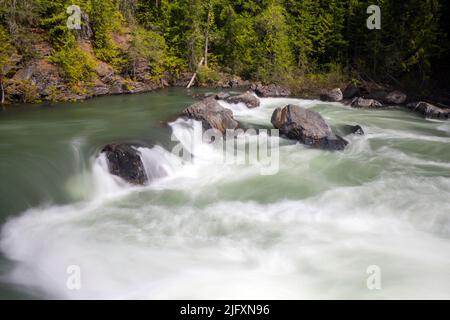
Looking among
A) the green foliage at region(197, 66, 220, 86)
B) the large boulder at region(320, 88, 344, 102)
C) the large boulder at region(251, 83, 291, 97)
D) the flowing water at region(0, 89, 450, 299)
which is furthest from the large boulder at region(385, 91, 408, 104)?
the green foliage at region(197, 66, 220, 86)

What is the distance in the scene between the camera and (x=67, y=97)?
17.1m

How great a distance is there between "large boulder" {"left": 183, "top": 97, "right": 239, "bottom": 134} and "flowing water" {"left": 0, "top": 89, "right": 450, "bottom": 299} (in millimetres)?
935

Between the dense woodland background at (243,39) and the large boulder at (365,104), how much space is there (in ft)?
13.4

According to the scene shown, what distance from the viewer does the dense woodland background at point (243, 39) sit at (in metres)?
18.0

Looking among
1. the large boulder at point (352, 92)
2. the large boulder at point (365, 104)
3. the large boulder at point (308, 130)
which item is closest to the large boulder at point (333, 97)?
the large boulder at point (352, 92)

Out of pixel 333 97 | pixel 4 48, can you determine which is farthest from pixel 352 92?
pixel 4 48

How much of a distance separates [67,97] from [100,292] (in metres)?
14.1

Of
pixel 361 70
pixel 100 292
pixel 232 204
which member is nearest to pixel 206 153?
pixel 232 204

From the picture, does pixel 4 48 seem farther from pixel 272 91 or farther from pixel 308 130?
pixel 272 91

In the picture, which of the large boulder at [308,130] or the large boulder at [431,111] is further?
the large boulder at [431,111]

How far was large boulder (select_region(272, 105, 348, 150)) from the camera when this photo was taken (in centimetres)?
1142

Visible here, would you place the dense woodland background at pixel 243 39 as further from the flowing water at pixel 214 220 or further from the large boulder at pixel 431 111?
the flowing water at pixel 214 220

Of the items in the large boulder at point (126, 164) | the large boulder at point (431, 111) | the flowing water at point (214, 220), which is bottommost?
the flowing water at point (214, 220)
